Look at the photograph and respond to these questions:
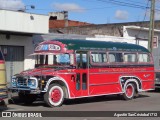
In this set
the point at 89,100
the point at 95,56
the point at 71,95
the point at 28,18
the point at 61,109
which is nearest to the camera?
the point at 61,109

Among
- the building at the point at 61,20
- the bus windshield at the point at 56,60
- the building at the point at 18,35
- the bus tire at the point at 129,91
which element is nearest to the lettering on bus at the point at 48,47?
the bus windshield at the point at 56,60

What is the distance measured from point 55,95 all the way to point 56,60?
1571 mm

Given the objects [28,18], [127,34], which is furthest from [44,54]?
[127,34]

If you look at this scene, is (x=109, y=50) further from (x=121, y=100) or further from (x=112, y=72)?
(x=121, y=100)

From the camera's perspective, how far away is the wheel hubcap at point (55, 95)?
15.2 metres

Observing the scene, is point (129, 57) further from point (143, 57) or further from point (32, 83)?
point (32, 83)

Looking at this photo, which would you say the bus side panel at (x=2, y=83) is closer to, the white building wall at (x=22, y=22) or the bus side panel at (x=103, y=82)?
the bus side panel at (x=103, y=82)

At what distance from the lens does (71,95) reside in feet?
51.7

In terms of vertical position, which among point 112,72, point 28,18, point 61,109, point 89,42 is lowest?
point 61,109

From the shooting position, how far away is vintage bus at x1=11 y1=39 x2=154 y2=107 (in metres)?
15.2

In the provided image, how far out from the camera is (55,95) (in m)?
15.3

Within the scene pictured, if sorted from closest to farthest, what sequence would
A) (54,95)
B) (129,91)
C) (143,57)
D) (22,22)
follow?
1. (54,95)
2. (129,91)
3. (143,57)
4. (22,22)

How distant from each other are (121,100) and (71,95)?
3.41 metres

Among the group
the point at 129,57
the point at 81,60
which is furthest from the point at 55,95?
the point at 129,57
